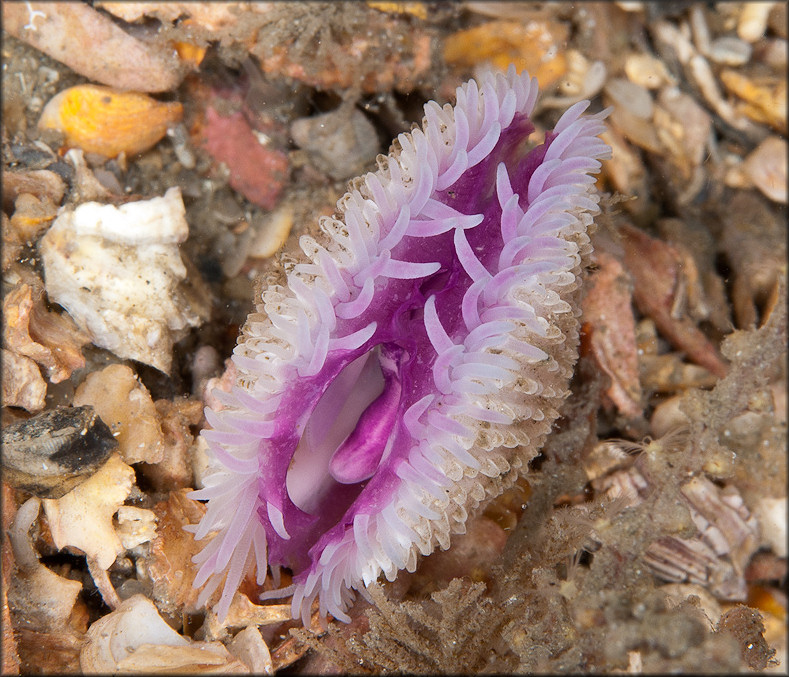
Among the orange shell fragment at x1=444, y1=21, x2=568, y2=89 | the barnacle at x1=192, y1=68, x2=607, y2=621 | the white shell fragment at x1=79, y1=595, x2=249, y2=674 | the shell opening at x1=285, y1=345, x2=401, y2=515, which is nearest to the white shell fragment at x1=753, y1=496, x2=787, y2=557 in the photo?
the barnacle at x1=192, y1=68, x2=607, y2=621

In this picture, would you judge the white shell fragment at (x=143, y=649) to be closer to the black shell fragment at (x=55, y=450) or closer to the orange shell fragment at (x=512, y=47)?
the black shell fragment at (x=55, y=450)

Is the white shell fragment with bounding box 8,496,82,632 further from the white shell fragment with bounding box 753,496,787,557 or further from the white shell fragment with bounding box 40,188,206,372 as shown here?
the white shell fragment with bounding box 753,496,787,557

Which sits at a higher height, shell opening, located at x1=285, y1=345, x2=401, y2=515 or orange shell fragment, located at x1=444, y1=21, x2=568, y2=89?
orange shell fragment, located at x1=444, y1=21, x2=568, y2=89

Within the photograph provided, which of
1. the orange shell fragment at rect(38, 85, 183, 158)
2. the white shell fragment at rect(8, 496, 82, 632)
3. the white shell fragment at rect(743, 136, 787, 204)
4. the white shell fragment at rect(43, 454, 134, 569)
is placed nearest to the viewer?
the white shell fragment at rect(8, 496, 82, 632)

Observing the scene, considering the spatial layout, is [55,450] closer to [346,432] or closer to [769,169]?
[346,432]

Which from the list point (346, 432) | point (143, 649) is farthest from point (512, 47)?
point (143, 649)

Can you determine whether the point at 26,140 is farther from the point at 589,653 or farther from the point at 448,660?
the point at 589,653

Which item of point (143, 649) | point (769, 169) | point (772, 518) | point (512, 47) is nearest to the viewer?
point (143, 649)
